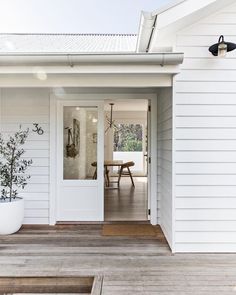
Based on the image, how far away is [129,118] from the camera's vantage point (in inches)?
403

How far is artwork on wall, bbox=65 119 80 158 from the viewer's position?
4.39 metres

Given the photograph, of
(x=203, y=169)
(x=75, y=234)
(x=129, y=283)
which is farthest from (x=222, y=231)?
(x=75, y=234)

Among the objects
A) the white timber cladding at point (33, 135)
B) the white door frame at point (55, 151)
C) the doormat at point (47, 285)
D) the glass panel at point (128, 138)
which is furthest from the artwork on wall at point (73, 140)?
the glass panel at point (128, 138)

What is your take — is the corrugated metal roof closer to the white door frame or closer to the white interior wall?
the white door frame

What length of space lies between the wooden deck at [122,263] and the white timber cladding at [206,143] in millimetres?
273

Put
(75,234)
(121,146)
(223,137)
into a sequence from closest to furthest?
(223,137) < (75,234) < (121,146)

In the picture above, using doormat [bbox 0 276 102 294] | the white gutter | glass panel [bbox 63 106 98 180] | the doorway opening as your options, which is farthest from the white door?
doormat [bbox 0 276 102 294]

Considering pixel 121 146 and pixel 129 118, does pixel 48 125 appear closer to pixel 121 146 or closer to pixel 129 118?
pixel 129 118

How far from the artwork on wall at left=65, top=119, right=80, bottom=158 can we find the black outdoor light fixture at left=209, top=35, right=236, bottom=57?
2335 mm

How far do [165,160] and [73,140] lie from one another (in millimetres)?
1579

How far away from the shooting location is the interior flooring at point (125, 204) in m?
4.63

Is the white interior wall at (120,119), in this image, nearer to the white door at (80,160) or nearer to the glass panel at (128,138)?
the glass panel at (128,138)

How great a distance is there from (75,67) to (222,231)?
2.57 meters

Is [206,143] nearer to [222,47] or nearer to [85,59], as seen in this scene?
[222,47]
